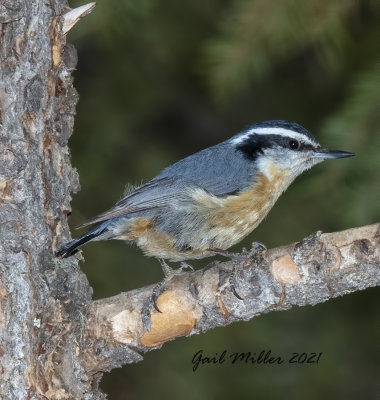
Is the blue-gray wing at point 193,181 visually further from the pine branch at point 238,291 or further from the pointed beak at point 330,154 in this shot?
the pine branch at point 238,291

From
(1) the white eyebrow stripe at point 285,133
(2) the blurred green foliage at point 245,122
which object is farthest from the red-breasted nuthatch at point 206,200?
(2) the blurred green foliage at point 245,122

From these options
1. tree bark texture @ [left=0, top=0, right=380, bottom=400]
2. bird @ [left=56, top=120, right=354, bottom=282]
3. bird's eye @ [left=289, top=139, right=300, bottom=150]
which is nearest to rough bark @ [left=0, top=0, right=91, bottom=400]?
tree bark texture @ [left=0, top=0, right=380, bottom=400]

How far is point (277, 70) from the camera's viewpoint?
527 cm

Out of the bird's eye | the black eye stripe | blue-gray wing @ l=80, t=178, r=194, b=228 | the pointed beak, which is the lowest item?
the pointed beak

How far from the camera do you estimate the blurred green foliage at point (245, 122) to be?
3.49 meters

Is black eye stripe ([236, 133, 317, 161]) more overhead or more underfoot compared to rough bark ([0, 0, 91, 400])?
more underfoot

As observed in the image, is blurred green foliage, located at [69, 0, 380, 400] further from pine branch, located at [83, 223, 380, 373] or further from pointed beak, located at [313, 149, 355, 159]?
pine branch, located at [83, 223, 380, 373]

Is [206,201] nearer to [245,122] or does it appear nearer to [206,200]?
[206,200]

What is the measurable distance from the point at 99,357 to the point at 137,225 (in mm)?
782

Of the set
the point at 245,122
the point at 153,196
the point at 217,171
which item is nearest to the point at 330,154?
the point at 217,171

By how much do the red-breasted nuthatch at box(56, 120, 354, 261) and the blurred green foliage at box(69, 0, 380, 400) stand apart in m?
0.16

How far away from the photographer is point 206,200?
3.50 metres

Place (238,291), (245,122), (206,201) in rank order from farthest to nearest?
(245,122), (206,201), (238,291)

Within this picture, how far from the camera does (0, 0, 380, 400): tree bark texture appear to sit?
265 cm
